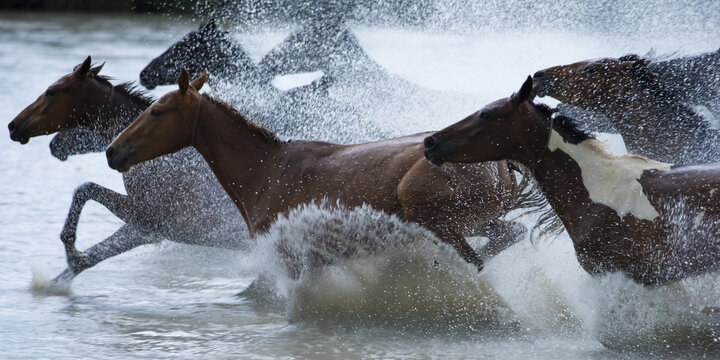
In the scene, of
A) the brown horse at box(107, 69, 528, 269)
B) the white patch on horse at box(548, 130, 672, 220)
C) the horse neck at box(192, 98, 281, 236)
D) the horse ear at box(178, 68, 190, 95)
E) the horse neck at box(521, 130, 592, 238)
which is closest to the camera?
the white patch on horse at box(548, 130, 672, 220)

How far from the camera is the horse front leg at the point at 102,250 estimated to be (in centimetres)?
582

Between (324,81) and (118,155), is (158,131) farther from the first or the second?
(324,81)

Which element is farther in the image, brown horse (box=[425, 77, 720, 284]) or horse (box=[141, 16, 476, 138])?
horse (box=[141, 16, 476, 138])

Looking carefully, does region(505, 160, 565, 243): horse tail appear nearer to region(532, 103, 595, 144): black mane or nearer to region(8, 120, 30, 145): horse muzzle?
region(532, 103, 595, 144): black mane

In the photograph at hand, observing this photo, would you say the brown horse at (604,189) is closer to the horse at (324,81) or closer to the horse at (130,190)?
the horse at (130,190)

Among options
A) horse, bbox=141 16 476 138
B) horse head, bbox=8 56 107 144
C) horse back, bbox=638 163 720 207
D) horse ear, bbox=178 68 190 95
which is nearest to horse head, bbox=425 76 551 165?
horse back, bbox=638 163 720 207

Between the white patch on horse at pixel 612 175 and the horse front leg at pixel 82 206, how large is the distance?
9.62 ft

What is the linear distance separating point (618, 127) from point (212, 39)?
3.60 meters

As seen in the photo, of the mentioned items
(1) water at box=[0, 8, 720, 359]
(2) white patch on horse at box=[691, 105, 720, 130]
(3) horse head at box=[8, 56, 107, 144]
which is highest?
(3) horse head at box=[8, 56, 107, 144]

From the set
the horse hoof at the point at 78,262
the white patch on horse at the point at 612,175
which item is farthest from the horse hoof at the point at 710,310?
the horse hoof at the point at 78,262

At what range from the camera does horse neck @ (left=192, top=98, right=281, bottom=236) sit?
5023mm

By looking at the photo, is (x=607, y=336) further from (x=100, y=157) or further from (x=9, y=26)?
(x=9, y=26)

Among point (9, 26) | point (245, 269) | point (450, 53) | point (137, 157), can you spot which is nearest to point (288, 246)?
point (137, 157)

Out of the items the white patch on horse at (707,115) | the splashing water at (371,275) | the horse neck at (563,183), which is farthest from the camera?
the white patch on horse at (707,115)
